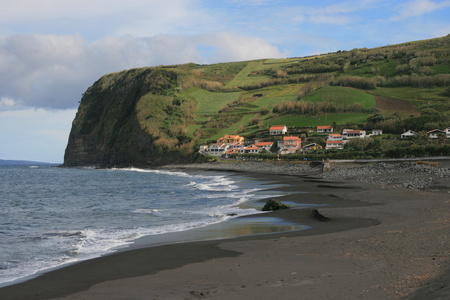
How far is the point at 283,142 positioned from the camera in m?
104

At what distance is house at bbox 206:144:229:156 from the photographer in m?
119

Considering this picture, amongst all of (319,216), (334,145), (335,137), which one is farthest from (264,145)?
(319,216)

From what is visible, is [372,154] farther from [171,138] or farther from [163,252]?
[171,138]

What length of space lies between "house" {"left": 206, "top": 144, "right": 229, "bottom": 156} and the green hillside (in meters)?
6.88

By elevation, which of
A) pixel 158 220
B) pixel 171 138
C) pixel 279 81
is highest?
pixel 279 81

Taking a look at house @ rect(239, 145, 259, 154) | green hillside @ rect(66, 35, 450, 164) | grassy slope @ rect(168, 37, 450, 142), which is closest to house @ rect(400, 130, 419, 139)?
green hillside @ rect(66, 35, 450, 164)

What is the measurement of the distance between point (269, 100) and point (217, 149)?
3941 centimetres

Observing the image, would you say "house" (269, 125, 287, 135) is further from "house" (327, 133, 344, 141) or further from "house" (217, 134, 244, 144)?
"house" (327, 133, 344, 141)

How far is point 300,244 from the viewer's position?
13750 millimetres

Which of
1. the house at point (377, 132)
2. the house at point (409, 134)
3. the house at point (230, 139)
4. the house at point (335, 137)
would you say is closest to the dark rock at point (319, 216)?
the house at point (409, 134)

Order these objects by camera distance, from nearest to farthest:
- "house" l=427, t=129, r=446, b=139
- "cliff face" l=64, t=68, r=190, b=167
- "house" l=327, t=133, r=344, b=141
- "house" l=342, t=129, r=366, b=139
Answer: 1. "house" l=427, t=129, r=446, b=139
2. "house" l=342, t=129, r=366, b=139
3. "house" l=327, t=133, r=344, b=141
4. "cliff face" l=64, t=68, r=190, b=167

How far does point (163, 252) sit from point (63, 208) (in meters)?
20.3

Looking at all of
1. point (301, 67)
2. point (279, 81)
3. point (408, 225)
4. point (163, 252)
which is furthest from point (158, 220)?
point (301, 67)

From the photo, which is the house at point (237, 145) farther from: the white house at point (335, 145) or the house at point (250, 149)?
the white house at point (335, 145)
